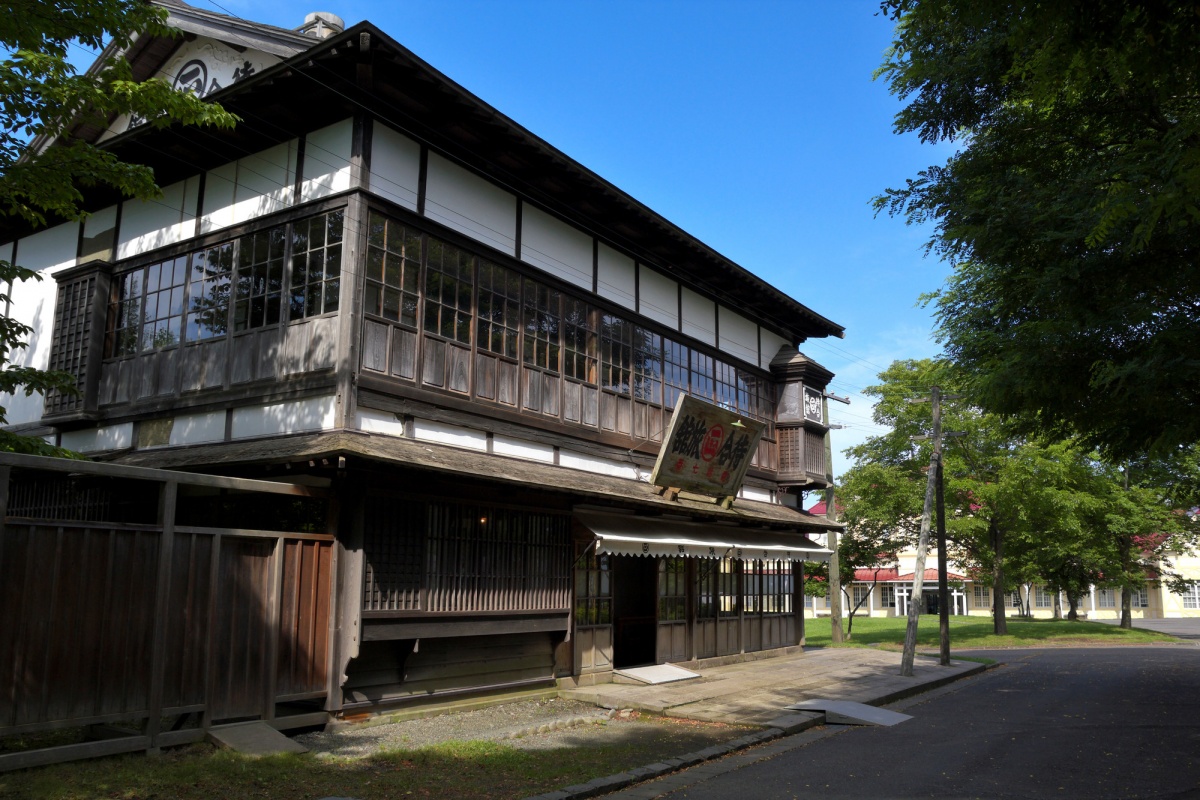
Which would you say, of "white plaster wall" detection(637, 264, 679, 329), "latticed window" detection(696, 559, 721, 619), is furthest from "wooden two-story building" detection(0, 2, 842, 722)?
"latticed window" detection(696, 559, 721, 619)

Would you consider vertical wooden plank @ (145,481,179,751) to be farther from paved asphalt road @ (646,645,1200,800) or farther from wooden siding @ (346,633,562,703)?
paved asphalt road @ (646,645,1200,800)

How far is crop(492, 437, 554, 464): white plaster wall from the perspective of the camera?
1361 centimetres

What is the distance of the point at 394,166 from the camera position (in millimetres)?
12555

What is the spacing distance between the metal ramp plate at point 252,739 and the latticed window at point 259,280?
213 inches

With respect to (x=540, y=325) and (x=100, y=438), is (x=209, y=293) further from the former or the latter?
(x=540, y=325)

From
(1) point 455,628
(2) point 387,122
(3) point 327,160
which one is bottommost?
(1) point 455,628

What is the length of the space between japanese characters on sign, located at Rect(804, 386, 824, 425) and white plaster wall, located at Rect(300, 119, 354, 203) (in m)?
13.9

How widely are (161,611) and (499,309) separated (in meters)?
6.85

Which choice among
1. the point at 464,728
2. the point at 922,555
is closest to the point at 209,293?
the point at 464,728

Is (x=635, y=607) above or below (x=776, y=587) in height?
below

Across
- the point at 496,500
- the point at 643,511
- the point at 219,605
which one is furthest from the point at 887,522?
the point at 219,605

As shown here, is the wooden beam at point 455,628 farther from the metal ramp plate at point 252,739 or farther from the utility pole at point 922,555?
the utility pole at point 922,555

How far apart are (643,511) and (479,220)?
6.21 meters

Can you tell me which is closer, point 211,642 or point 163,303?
point 211,642
